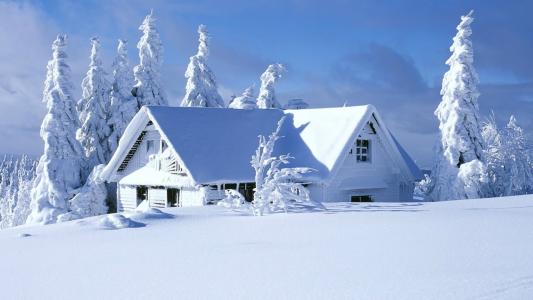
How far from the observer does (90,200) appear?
3350 centimetres

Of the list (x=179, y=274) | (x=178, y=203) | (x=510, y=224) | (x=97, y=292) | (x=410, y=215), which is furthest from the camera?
(x=178, y=203)

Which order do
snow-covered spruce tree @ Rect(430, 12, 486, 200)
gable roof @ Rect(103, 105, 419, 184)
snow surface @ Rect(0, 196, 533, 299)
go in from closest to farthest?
snow surface @ Rect(0, 196, 533, 299)
gable roof @ Rect(103, 105, 419, 184)
snow-covered spruce tree @ Rect(430, 12, 486, 200)

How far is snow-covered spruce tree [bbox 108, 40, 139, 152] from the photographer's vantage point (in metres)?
37.9

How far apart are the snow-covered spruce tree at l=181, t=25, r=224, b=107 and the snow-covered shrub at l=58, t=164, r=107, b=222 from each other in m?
11.1

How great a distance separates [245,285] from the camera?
836cm

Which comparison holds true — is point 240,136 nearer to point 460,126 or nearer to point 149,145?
point 149,145

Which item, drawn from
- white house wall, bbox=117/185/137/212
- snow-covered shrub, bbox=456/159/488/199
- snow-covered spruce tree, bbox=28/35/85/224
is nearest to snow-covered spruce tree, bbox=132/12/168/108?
snow-covered spruce tree, bbox=28/35/85/224

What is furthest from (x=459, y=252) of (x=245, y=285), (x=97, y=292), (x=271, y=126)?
(x=271, y=126)

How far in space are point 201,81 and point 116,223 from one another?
29.4m

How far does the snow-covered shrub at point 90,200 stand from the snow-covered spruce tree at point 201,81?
11149 millimetres

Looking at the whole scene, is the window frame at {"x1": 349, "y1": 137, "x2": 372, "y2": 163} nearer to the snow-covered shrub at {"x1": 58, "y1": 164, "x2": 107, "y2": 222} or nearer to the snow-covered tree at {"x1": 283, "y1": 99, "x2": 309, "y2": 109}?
the snow-covered tree at {"x1": 283, "y1": 99, "x2": 309, "y2": 109}

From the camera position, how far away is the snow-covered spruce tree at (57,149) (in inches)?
1324

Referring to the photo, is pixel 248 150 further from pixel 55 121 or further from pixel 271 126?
pixel 55 121

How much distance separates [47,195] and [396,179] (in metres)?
20.5
